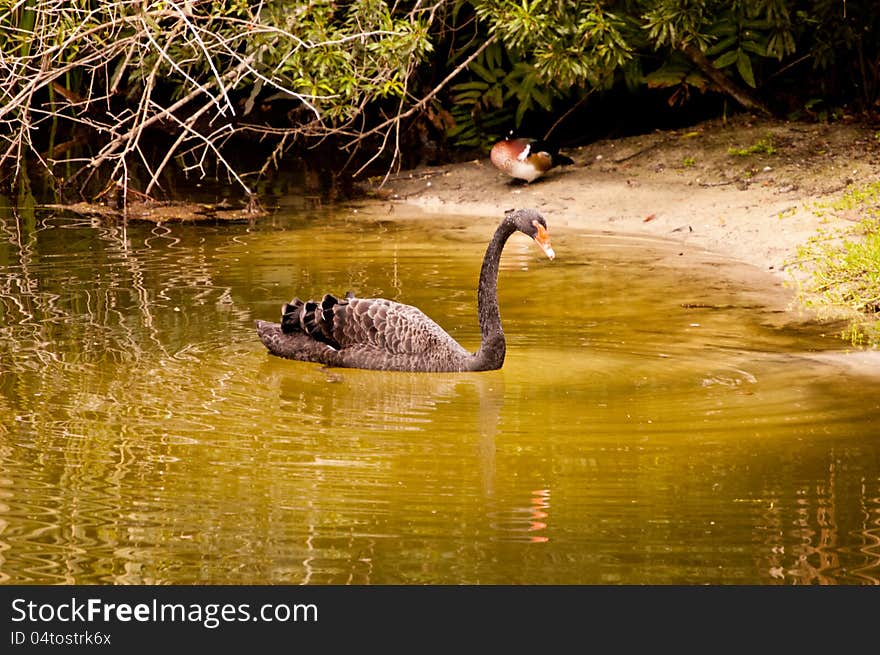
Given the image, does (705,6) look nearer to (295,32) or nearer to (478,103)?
(478,103)

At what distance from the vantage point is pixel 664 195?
49.5 feet

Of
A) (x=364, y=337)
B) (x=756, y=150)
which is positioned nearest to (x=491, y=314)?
(x=364, y=337)

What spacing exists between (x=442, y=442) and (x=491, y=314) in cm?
177

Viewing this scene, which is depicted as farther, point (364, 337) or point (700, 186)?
point (700, 186)

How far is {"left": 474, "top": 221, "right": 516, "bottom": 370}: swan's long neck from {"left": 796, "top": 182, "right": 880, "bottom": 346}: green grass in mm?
2447

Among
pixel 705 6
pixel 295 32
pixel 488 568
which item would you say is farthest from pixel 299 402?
pixel 705 6

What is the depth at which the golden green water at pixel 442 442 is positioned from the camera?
17.3 feet

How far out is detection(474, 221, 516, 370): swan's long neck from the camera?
27.5 feet

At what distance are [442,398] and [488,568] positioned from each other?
2.84 meters

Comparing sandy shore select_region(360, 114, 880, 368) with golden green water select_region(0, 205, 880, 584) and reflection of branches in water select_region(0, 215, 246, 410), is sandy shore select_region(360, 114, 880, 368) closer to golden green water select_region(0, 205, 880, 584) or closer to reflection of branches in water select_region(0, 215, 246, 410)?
golden green water select_region(0, 205, 880, 584)

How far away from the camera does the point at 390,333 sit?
8539mm

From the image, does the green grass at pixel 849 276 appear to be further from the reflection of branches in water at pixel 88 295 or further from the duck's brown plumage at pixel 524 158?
the duck's brown plumage at pixel 524 158

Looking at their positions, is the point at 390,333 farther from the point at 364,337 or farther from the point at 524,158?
the point at 524,158

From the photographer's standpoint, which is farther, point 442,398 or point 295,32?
point 295,32
